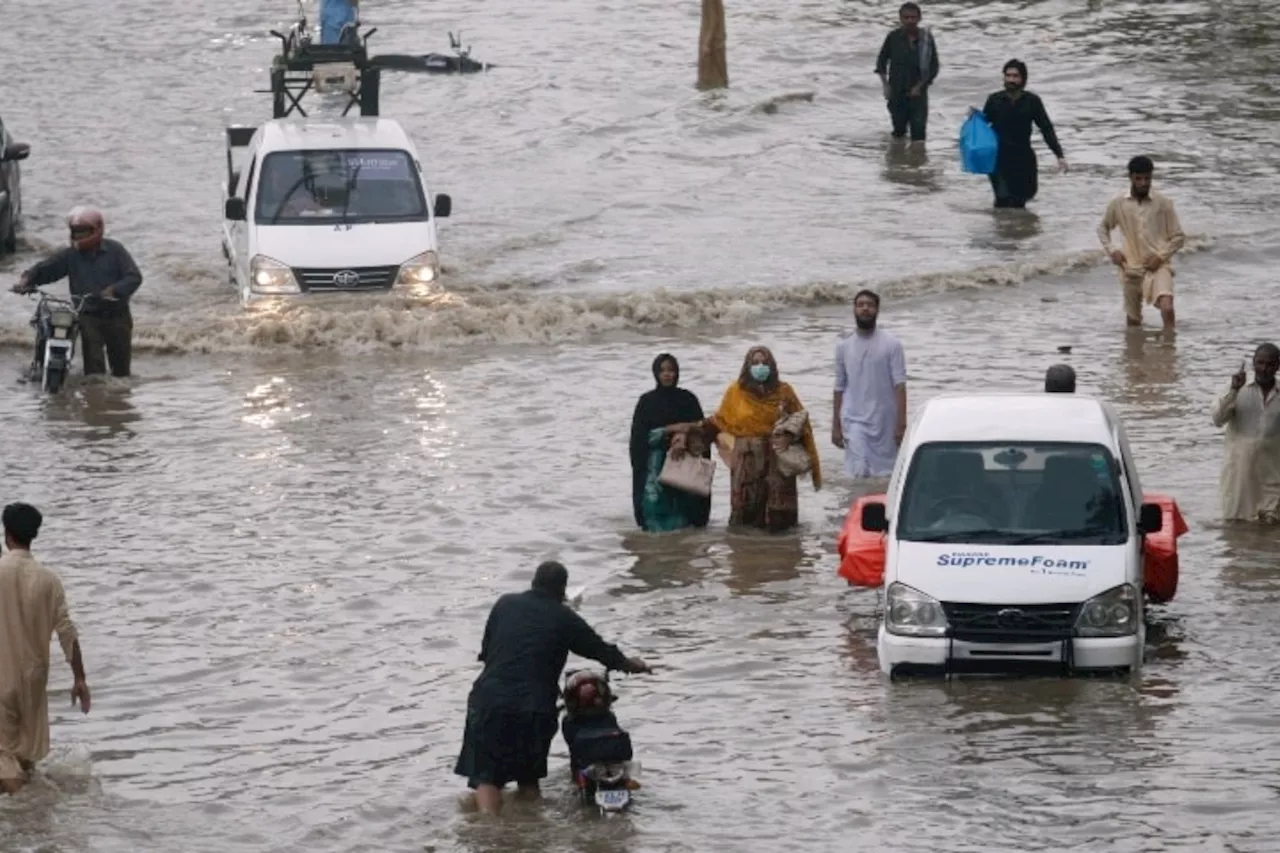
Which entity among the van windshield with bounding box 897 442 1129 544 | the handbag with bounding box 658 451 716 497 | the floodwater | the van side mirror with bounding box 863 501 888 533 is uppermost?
the van windshield with bounding box 897 442 1129 544

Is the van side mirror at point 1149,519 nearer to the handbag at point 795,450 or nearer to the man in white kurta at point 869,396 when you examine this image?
the handbag at point 795,450

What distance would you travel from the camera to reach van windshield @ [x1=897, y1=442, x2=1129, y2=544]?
1416 cm

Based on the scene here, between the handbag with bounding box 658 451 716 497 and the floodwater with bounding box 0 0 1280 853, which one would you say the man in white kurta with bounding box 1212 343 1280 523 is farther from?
the handbag with bounding box 658 451 716 497

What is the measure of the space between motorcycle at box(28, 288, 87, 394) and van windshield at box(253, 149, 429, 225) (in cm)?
258

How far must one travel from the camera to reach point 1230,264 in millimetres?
27016

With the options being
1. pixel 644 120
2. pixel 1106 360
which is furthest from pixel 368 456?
pixel 644 120

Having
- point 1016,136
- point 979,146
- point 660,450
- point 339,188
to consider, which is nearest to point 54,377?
point 339,188

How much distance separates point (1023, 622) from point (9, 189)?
1756 cm

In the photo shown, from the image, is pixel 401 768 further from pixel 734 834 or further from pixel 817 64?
pixel 817 64

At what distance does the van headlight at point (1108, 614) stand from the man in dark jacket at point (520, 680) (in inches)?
99.6

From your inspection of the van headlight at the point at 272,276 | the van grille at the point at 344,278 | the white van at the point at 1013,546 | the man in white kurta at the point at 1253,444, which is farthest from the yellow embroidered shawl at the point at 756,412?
the van headlight at the point at 272,276

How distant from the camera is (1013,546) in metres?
14.0

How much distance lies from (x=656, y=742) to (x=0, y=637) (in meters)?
3.17

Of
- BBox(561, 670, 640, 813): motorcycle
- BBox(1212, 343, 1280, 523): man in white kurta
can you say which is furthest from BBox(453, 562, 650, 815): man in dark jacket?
BBox(1212, 343, 1280, 523): man in white kurta
